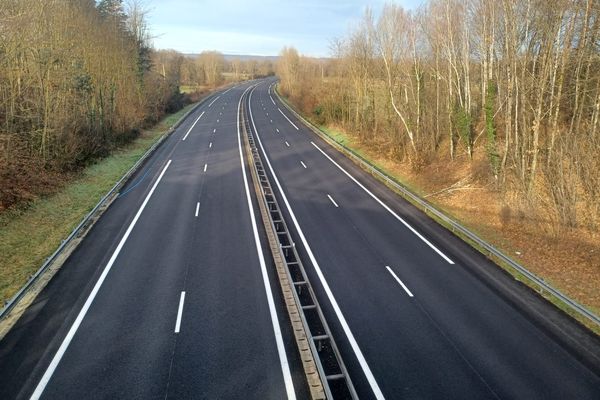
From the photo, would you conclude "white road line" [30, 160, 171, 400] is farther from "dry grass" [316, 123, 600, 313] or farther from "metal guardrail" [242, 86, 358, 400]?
"dry grass" [316, 123, 600, 313]

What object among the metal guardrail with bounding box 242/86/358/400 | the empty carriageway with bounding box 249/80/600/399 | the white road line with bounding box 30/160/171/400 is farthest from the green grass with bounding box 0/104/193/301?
the empty carriageway with bounding box 249/80/600/399

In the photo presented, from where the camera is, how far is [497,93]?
30.8 meters

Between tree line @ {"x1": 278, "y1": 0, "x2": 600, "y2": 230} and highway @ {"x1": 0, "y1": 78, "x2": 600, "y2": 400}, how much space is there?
6.18 m

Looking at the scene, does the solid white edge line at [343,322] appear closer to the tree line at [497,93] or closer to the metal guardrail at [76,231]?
the metal guardrail at [76,231]

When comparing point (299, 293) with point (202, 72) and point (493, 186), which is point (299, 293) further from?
point (202, 72)

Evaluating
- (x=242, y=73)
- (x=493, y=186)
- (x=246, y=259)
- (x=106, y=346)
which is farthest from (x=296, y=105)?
(x=242, y=73)

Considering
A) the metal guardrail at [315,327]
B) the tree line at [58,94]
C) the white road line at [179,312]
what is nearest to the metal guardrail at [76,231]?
the tree line at [58,94]

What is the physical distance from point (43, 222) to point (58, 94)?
12.1m

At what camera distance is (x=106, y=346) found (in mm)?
10797

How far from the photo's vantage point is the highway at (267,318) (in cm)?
965

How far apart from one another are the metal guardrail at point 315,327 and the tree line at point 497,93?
461 inches

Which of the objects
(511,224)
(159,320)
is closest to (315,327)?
(159,320)

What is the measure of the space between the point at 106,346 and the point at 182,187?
15.1m

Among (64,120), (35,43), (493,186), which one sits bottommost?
(493,186)
